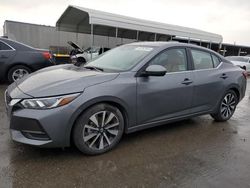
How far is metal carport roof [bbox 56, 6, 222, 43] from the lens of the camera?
43.0 feet

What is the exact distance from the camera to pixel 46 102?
2584 mm

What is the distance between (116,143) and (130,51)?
60.9 inches

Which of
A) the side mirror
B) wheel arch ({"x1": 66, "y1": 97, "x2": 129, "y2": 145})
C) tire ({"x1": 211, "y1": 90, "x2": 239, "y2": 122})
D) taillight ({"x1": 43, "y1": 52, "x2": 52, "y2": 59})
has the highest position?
the side mirror

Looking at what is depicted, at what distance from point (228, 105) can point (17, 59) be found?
226 inches

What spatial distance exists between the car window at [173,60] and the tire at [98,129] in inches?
41.4

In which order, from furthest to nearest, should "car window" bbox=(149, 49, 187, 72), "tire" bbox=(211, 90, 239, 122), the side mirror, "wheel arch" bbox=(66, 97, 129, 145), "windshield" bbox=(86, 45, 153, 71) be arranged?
"tire" bbox=(211, 90, 239, 122) < "car window" bbox=(149, 49, 187, 72) < "windshield" bbox=(86, 45, 153, 71) < the side mirror < "wheel arch" bbox=(66, 97, 129, 145)

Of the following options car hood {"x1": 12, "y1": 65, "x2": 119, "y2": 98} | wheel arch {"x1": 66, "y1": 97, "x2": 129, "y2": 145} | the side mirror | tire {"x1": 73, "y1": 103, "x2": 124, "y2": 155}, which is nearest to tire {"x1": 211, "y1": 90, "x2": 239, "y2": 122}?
the side mirror

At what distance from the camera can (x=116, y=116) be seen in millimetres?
3047

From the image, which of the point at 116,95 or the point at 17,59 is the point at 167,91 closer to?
the point at 116,95

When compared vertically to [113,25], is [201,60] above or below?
below

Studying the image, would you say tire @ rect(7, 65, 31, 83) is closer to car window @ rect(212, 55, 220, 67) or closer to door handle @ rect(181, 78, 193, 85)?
door handle @ rect(181, 78, 193, 85)

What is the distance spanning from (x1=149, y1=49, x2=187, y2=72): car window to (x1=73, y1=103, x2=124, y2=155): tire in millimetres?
1052

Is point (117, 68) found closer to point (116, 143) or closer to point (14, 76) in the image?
point (116, 143)

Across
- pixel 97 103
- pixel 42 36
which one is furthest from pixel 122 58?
pixel 42 36
